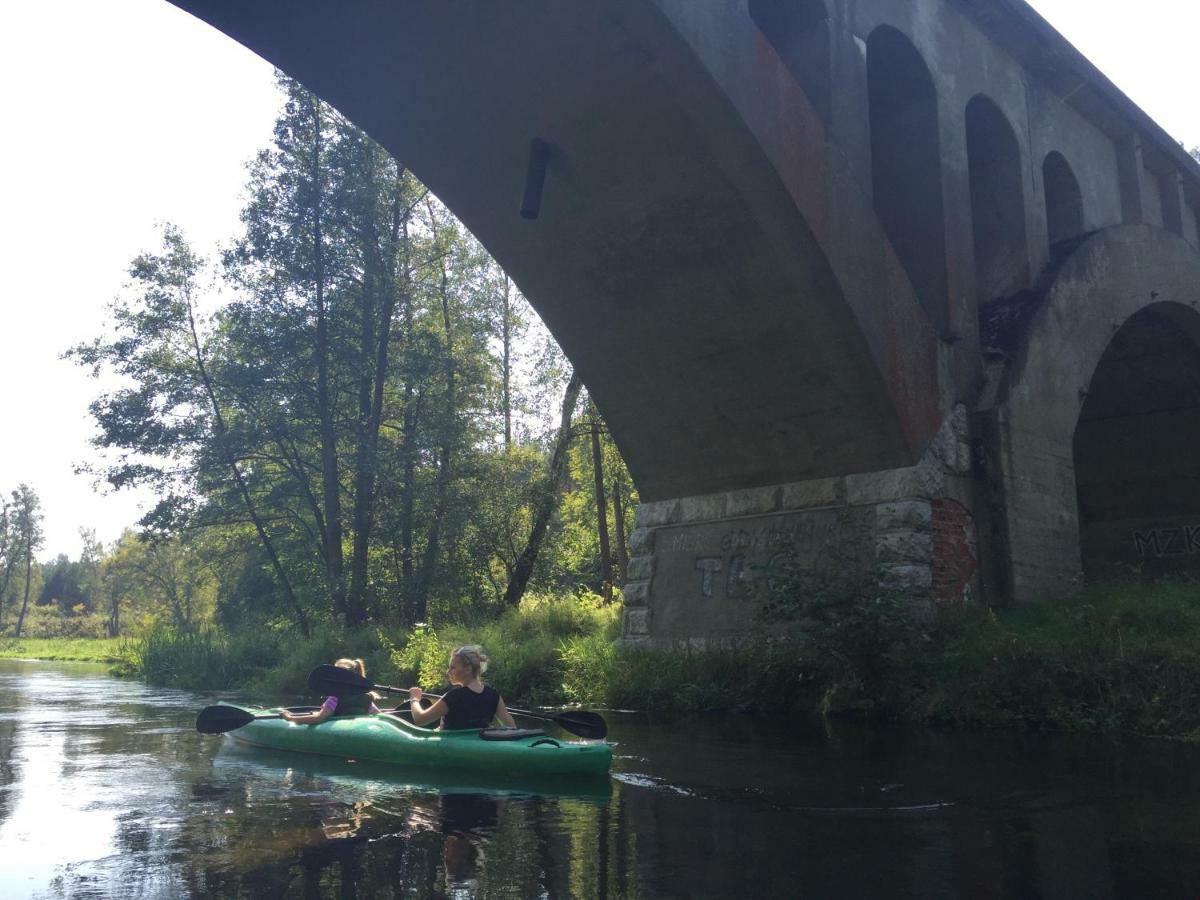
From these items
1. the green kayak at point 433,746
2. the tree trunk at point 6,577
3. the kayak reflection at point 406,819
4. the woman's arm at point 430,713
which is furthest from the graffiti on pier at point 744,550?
the tree trunk at point 6,577

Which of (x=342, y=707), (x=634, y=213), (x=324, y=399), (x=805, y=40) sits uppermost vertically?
(x=805, y=40)

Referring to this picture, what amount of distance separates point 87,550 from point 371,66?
76370 millimetres

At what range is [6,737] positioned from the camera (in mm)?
9406

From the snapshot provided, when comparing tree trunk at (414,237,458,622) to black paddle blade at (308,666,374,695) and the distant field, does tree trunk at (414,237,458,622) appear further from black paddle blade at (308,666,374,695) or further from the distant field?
the distant field

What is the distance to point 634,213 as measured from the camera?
383 inches

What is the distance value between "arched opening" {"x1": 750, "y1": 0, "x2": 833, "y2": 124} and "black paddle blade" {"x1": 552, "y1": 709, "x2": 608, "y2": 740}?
589 centimetres

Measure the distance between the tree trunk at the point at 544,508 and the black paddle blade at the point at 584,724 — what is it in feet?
45.2

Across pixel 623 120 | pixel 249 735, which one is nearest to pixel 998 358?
pixel 623 120

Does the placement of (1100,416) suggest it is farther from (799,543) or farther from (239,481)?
(239,481)

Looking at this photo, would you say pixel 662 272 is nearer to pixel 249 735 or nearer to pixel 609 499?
pixel 249 735

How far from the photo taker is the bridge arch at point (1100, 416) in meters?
10.5

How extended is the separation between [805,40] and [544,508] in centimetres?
1279

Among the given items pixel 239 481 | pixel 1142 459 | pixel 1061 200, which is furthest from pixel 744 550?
pixel 239 481

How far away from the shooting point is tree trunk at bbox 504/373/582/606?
21.2m
